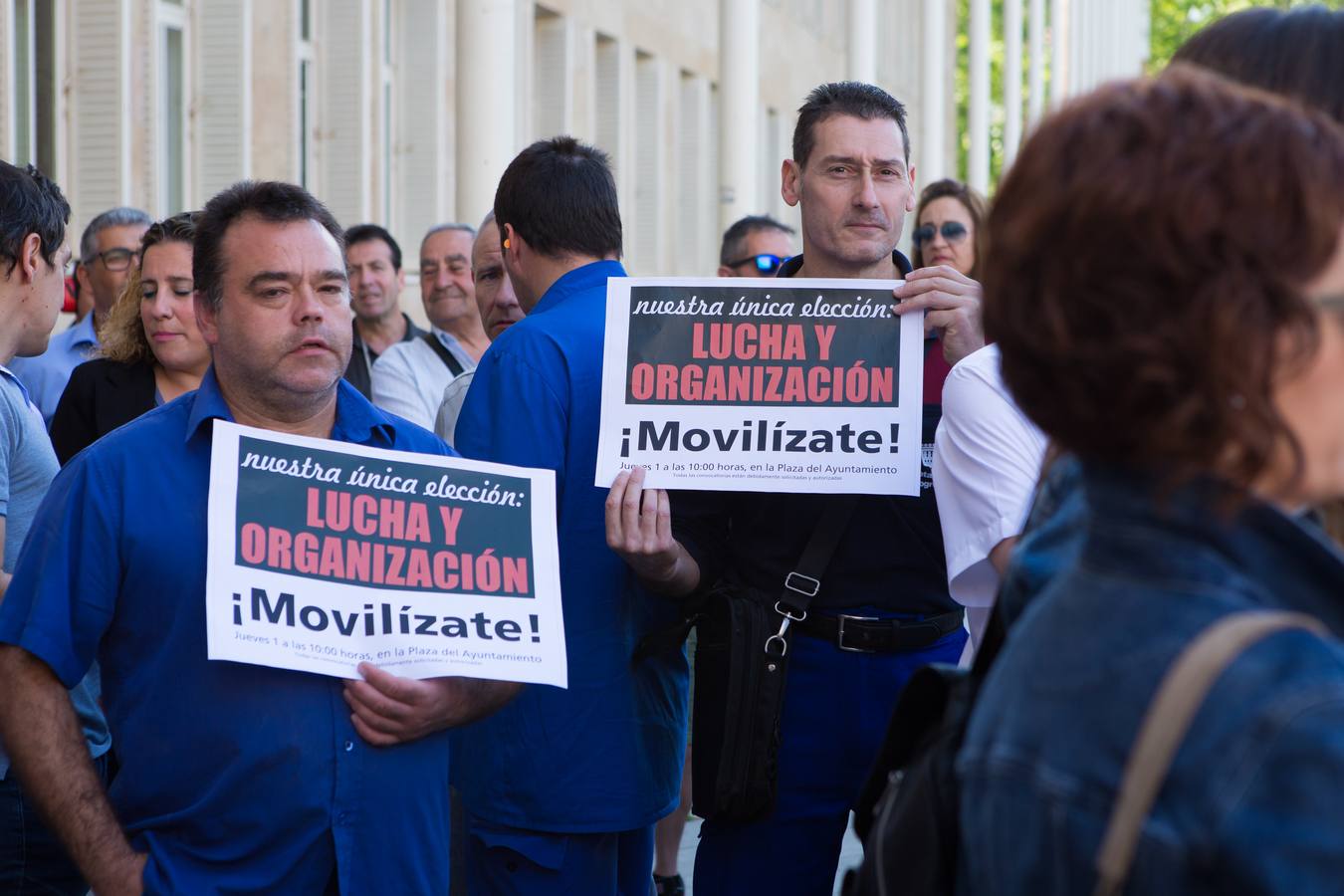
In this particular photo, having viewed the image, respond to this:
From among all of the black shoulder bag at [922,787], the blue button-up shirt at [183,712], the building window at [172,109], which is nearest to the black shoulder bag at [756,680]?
the blue button-up shirt at [183,712]

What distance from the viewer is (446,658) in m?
2.99

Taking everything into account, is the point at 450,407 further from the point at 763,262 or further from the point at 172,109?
the point at 172,109

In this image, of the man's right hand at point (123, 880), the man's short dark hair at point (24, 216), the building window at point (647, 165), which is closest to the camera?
the man's right hand at point (123, 880)

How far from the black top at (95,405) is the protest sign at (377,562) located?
2.34m

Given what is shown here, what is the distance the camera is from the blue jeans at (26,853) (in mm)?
3551

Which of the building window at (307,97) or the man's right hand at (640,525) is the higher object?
the building window at (307,97)

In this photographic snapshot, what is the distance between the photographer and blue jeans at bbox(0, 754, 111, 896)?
11.6ft

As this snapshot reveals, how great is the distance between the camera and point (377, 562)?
3.04 metres

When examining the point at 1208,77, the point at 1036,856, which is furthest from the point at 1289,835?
the point at 1208,77

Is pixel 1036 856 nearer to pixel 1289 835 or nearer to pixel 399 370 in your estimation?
pixel 1289 835

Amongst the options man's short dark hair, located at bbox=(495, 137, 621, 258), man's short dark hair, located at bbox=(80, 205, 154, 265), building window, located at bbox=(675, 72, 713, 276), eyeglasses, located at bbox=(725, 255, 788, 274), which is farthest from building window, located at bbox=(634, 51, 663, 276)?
man's short dark hair, located at bbox=(495, 137, 621, 258)

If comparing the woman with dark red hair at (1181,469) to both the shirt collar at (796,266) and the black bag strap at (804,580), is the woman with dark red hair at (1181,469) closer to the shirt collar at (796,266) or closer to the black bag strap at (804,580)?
the black bag strap at (804,580)

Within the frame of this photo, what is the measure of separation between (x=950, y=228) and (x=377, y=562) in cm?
449

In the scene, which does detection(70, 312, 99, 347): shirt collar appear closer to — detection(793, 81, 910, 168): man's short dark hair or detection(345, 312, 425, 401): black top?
detection(345, 312, 425, 401): black top
